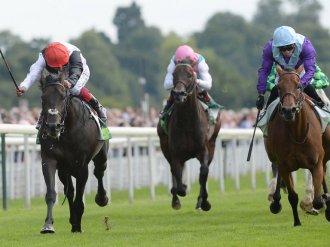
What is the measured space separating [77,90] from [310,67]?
2284mm

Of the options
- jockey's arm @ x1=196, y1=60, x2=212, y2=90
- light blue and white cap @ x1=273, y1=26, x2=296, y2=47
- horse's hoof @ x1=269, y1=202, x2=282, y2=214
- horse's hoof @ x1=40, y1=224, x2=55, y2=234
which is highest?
light blue and white cap @ x1=273, y1=26, x2=296, y2=47

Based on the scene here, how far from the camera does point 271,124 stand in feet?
36.9

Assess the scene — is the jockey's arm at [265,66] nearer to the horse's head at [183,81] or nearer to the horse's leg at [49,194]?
Result: the horse's head at [183,81]

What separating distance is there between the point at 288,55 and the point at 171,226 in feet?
6.79

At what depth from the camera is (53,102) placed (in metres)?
10.5

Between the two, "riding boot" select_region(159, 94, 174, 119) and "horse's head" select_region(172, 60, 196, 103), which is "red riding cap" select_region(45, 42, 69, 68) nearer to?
"horse's head" select_region(172, 60, 196, 103)

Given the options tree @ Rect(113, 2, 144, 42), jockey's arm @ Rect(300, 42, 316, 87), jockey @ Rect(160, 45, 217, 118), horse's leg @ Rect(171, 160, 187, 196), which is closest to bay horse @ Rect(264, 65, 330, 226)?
jockey's arm @ Rect(300, 42, 316, 87)

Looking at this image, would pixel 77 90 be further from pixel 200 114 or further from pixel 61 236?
pixel 200 114

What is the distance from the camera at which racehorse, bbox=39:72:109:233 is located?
1053 cm

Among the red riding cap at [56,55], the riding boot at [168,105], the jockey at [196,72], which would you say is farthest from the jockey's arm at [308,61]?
the riding boot at [168,105]

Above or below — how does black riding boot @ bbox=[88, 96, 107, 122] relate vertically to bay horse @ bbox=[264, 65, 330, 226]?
above

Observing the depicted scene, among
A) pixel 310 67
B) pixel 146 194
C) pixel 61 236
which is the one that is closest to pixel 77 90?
pixel 61 236

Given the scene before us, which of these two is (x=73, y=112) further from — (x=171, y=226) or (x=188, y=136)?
(x=188, y=136)

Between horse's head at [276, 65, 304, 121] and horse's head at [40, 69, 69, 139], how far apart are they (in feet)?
6.49
